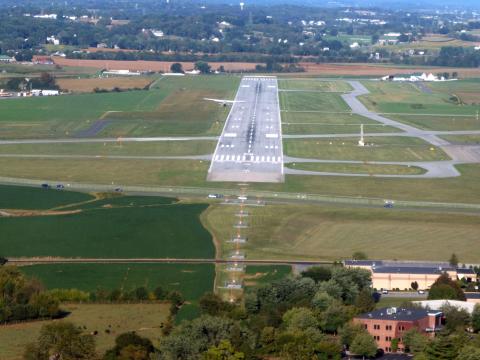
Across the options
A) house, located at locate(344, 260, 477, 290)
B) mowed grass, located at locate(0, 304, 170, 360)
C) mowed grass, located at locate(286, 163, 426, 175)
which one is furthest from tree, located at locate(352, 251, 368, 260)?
mowed grass, located at locate(286, 163, 426, 175)

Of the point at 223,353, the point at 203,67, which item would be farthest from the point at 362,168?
the point at 203,67

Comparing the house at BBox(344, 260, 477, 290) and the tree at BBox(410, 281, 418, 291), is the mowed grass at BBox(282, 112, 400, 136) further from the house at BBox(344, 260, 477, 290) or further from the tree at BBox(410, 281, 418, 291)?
the tree at BBox(410, 281, 418, 291)

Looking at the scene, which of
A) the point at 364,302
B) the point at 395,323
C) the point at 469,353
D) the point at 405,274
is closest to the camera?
the point at 469,353

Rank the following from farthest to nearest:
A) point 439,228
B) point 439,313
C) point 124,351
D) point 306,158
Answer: point 306,158 < point 439,228 < point 439,313 < point 124,351

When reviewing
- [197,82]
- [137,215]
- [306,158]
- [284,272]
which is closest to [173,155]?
[306,158]

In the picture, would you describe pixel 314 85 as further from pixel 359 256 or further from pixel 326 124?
pixel 359 256

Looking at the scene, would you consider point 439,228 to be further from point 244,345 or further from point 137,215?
point 244,345

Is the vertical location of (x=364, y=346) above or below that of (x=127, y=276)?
above

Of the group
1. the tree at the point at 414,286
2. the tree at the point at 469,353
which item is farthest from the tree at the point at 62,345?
the tree at the point at 414,286
